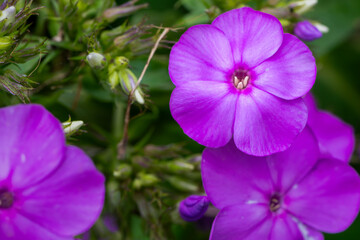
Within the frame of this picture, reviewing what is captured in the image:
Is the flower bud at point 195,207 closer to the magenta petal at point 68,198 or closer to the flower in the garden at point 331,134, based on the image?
the magenta petal at point 68,198

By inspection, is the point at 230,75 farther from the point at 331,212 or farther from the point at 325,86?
the point at 325,86

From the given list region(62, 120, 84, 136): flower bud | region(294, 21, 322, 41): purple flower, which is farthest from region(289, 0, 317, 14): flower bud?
region(62, 120, 84, 136): flower bud

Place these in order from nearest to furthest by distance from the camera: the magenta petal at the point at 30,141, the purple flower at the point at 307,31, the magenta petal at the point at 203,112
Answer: the magenta petal at the point at 30,141
the magenta petal at the point at 203,112
the purple flower at the point at 307,31

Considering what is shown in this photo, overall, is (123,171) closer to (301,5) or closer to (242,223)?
(242,223)

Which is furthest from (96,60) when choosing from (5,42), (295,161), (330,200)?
(330,200)

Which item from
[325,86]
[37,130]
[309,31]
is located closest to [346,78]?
[325,86]

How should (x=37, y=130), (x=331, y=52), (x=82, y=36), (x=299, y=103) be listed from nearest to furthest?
(x=37, y=130)
(x=299, y=103)
(x=82, y=36)
(x=331, y=52)

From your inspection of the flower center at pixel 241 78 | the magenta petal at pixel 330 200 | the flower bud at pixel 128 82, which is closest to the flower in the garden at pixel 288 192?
the magenta petal at pixel 330 200
